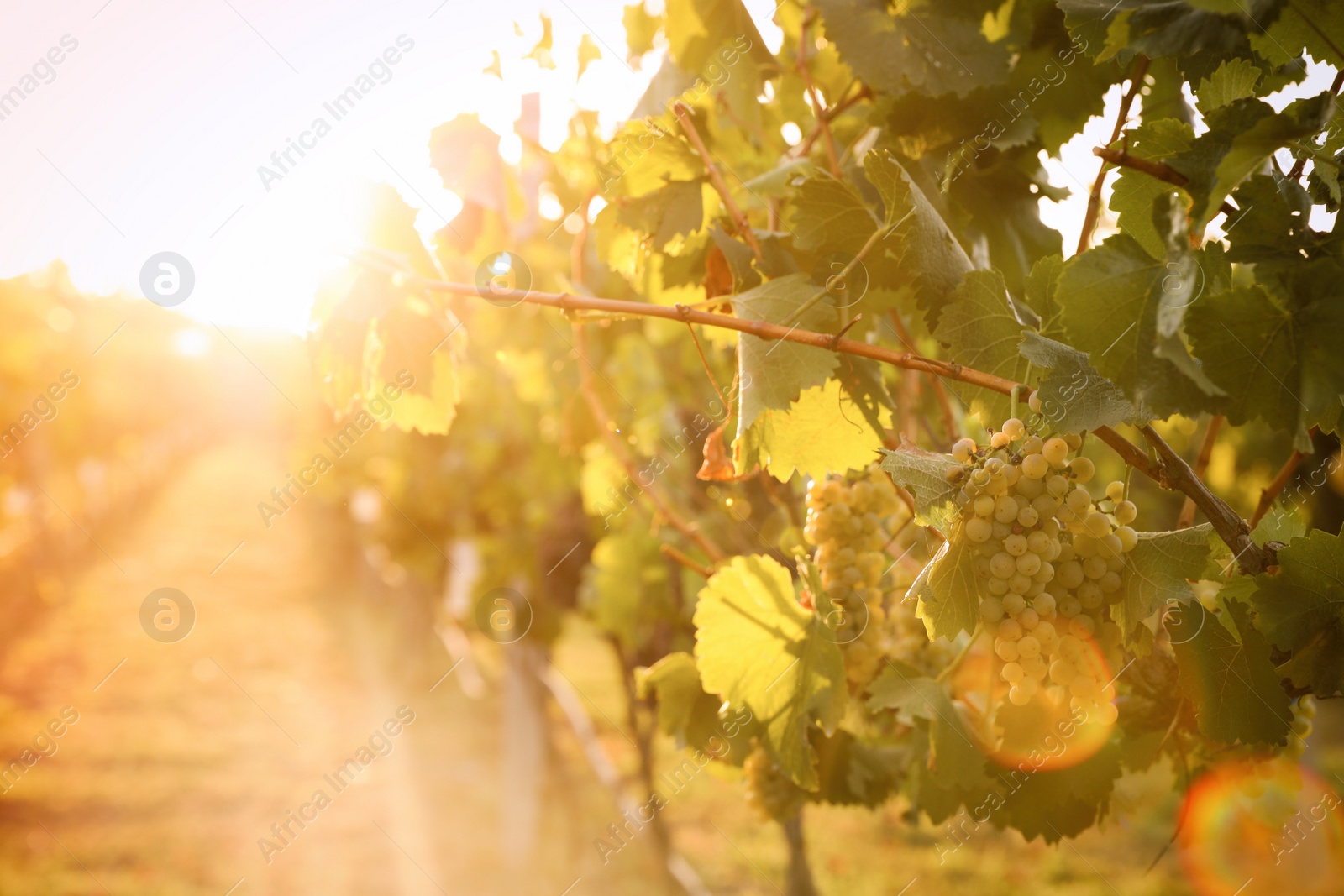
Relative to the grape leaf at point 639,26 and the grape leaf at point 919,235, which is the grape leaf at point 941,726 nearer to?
the grape leaf at point 919,235

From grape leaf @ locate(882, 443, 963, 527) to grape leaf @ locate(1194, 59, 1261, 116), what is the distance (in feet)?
1.66

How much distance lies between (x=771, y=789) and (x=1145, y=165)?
1.25 m

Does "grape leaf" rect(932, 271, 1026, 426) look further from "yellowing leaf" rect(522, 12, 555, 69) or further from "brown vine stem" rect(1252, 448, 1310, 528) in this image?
"yellowing leaf" rect(522, 12, 555, 69)

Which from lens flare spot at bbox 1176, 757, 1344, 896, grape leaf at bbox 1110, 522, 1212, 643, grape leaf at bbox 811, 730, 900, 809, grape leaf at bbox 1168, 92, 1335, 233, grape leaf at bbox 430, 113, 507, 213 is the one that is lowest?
lens flare spot at bbox 1176, 757, 1344, 896

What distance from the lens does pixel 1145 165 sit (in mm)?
758

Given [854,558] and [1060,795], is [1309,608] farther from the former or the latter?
[854,558]

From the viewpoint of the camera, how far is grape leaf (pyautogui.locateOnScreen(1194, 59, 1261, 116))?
3.13ft

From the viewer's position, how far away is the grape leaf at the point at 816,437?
1.32 m

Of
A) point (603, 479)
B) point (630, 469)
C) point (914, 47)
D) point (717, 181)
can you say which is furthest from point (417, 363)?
point (603, 479)

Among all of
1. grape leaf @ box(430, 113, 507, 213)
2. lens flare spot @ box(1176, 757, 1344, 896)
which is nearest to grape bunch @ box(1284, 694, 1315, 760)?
lens flare spot @ box(1176, 757, 1344, 896)

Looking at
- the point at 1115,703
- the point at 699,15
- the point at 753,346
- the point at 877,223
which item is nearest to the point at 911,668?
the point at 1115,703

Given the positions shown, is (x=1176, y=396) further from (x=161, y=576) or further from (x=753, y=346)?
(x=161, y=576)

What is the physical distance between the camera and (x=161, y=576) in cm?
1961

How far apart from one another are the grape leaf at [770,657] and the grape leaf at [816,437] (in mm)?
167
